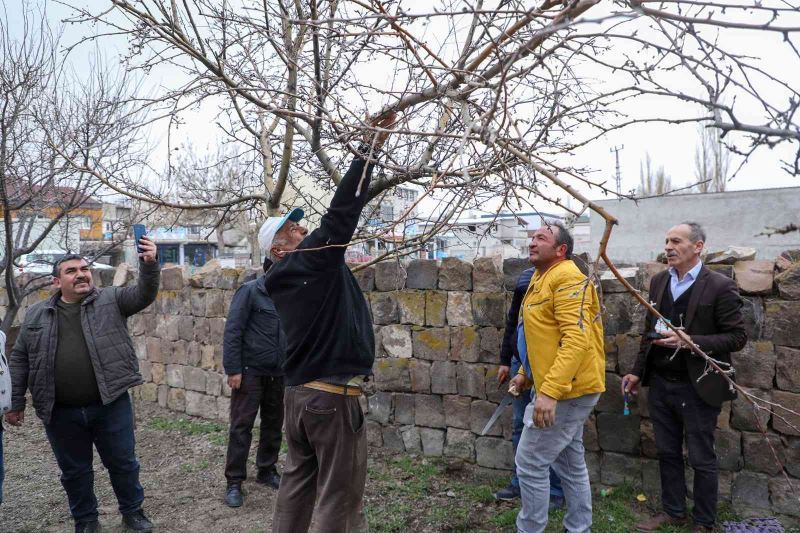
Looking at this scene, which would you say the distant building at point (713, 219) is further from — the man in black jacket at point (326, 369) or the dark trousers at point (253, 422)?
the man in black jacket at point (326, 369)

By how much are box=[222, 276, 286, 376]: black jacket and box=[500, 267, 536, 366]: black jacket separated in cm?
185

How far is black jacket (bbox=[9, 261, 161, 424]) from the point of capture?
164 inches

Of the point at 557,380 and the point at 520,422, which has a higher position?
the point at 557,380

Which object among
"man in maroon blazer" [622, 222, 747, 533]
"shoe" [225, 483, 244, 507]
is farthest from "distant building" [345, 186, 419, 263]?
"shoe" [225, 483, 244, 507]

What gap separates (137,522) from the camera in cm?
447

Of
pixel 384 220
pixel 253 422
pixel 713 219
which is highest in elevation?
pixel 713 219

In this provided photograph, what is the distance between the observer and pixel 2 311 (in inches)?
395

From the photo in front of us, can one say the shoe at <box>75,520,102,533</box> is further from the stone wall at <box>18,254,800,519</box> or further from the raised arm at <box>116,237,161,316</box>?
the stone wall at <box>18,254,800,519</box>

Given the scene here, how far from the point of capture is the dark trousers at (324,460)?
9.86 feet

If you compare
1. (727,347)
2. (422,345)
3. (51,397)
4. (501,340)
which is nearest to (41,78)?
(51,397)

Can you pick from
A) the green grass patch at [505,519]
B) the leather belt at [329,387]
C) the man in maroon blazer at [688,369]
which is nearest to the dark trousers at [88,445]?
the leather belt at [329,387]

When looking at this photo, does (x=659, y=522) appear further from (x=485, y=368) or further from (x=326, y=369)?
(x=326, y=369)

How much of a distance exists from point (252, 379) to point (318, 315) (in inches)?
92.6

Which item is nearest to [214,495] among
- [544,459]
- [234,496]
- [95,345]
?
[234,496]
